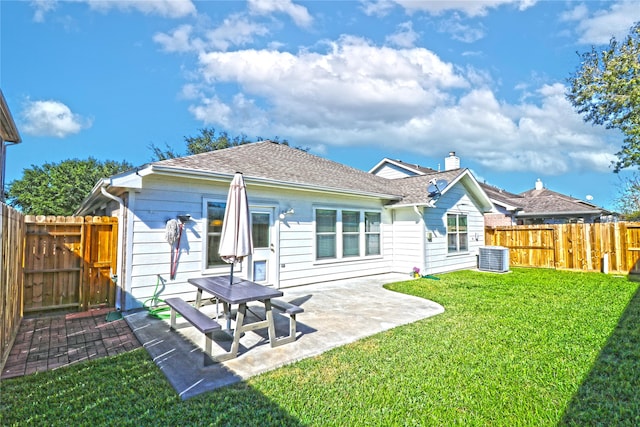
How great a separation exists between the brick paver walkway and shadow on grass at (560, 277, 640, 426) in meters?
5.06

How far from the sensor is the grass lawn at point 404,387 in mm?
2533

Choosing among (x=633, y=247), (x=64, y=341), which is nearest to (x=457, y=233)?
(x=633, y=247)

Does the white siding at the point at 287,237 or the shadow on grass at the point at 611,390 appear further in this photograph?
the white siding at the point at 287,237

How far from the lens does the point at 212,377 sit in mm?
3248

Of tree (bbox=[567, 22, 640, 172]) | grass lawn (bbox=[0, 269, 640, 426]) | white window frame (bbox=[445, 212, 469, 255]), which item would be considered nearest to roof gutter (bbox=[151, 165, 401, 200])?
white window frame (bbox=[445, 212, 469, 255])

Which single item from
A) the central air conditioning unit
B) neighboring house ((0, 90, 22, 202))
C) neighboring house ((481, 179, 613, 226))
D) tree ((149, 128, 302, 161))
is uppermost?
tree ((149, 128, 302, 161))

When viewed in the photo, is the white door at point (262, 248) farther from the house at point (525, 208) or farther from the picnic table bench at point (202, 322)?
the house at point (525, 208)

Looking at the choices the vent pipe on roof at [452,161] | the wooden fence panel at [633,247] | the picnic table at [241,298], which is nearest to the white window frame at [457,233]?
the wooden fence panel at [633,247]

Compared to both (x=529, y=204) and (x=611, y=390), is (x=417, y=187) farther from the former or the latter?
(x=529, y=204)

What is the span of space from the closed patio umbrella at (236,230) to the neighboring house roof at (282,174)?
2245 millimetres

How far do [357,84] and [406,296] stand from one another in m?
13.9

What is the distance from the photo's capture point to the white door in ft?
24.2

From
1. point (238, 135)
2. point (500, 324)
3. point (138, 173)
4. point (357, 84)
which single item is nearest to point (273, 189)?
point (138, 173)

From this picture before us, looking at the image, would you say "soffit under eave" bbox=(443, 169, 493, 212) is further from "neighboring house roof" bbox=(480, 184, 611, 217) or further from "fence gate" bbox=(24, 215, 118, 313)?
"fence gate" bbox=(24, 215, 118, 313)
